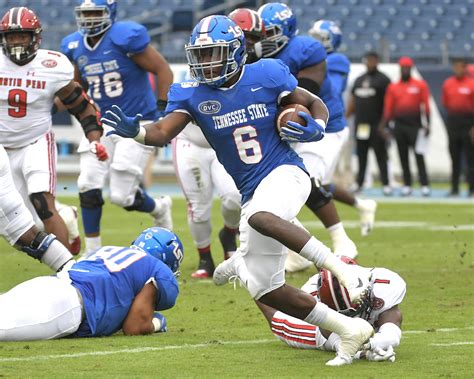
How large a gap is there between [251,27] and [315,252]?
10.3 feet

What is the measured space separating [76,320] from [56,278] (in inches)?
9.7

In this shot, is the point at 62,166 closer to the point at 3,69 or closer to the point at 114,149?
the point at 114,149

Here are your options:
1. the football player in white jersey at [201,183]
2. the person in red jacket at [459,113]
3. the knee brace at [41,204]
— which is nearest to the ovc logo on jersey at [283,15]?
→ the football player in white jersey at [201,183]

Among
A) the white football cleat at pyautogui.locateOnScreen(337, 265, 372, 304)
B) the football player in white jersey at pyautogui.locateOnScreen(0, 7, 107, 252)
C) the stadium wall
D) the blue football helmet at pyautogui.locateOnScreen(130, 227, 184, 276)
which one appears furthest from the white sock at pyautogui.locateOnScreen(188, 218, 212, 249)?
the stadium wall

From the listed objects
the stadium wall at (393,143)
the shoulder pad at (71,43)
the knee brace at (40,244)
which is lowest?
the stadium wall at (393,143)

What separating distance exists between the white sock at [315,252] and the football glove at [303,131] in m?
0.52

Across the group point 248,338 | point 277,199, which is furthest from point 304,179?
point 248,338

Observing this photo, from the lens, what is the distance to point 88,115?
799 centimetres

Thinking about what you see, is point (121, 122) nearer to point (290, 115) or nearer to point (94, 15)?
point (290, 115)

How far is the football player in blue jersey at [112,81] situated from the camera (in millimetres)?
9078

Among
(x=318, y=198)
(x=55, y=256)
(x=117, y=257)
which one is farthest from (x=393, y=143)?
(x=117, y=257)

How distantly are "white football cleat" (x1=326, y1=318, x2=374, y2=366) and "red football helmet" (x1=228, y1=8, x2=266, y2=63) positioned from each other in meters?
3.22

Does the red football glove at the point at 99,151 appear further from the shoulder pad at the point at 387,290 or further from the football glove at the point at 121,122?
the shoulder pad at the point at 387,290

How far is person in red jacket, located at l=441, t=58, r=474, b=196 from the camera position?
664 inches
